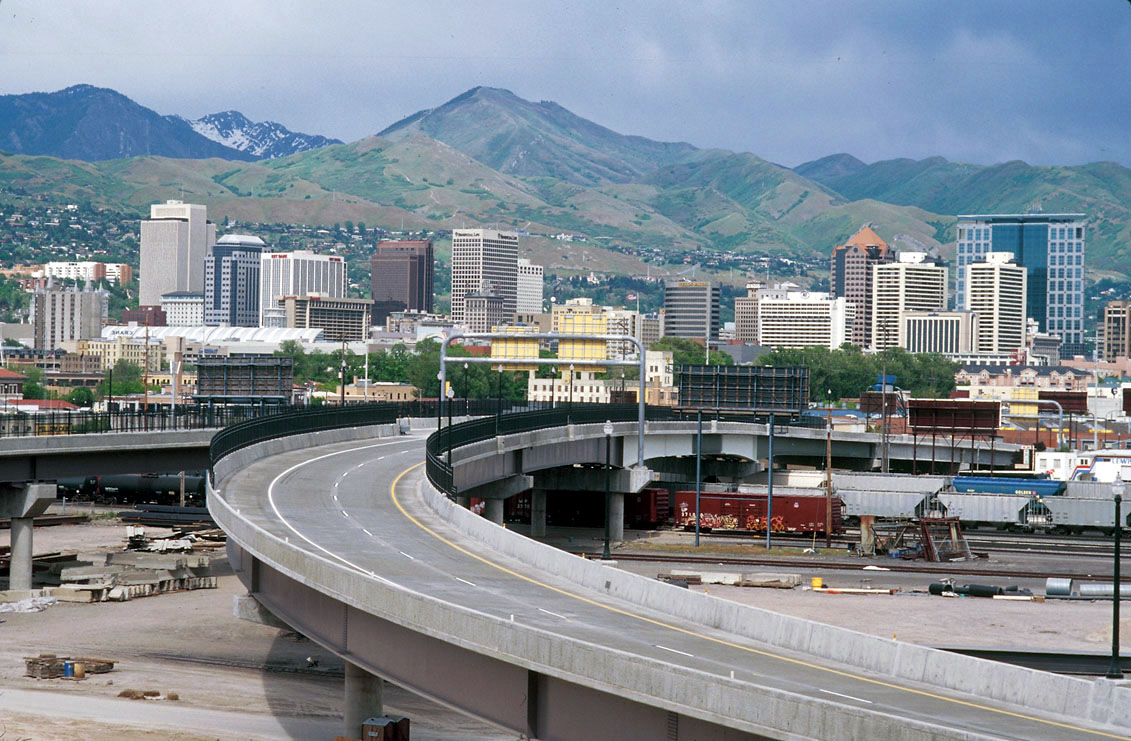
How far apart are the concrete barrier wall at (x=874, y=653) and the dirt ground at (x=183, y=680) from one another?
11291 mm

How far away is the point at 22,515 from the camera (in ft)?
235

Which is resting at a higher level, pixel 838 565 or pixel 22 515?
pixel 22 515

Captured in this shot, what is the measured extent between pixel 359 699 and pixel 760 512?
59.4 metres

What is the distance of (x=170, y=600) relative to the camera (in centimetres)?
7062

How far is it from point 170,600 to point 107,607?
3.36 meters

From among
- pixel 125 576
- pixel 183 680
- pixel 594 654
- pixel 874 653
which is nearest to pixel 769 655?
pixel 874 653

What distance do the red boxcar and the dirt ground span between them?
3732 cm

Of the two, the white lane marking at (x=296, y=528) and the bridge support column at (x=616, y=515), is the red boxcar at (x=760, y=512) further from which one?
the white lane marking at (x=296, y=528)

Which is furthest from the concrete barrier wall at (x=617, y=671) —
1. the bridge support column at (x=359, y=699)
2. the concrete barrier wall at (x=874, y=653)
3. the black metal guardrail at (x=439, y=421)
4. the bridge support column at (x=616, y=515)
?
the bridge support column at (x=616, y=515)

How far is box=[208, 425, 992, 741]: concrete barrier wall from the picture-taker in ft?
77.8

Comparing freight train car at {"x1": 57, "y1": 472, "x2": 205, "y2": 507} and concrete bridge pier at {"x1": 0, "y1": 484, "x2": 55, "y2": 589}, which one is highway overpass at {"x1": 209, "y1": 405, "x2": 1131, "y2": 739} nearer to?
concrete bridge pier at {"x1": 0, "y1": 484, "x2": 55, "y2": 589}

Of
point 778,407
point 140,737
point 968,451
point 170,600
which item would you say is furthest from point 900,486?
point 140,737

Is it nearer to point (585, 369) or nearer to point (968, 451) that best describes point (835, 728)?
point (585, 369)

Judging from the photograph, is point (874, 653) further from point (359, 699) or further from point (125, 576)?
point (125, 576)
